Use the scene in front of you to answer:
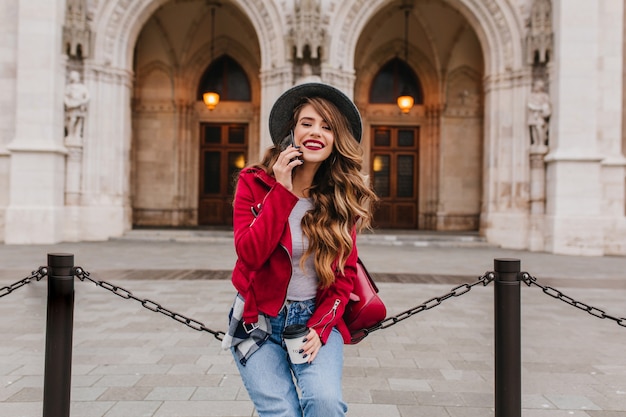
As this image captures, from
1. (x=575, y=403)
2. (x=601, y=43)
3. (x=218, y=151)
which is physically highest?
(x=601, y=43)

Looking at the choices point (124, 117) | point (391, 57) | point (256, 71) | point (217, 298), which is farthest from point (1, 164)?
point (391, 57)

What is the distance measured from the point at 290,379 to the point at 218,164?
60.2 feet

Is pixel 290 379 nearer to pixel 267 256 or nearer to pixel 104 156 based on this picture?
pixel 267 256

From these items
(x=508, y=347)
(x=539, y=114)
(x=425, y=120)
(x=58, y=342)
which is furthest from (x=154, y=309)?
(x=425, y=120)

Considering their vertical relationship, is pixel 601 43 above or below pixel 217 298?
above

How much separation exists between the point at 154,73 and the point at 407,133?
9719 mm

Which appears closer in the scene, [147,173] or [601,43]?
[601,43]

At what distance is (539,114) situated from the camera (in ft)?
47.6

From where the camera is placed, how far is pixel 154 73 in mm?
19781

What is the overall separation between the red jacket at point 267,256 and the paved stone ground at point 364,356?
1.46 meters

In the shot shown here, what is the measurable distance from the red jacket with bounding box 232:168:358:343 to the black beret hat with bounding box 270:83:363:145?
0.78 feet

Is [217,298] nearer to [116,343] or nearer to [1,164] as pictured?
[116,343]

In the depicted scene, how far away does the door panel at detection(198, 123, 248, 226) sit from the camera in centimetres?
1992

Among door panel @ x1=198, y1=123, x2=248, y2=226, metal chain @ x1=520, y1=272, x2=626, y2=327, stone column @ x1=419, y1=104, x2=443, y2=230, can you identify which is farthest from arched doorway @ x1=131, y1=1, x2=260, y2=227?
metal chain @ x1=520, y1=272, x2=626, y2=327
